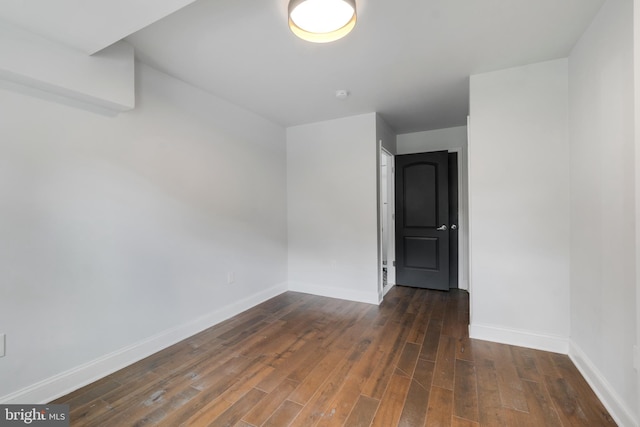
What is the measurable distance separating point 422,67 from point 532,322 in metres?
2.39

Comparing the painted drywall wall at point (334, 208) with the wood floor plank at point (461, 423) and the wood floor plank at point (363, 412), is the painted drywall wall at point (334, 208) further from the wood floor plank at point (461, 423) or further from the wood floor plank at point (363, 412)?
the wood floor plank at point (461, 423)

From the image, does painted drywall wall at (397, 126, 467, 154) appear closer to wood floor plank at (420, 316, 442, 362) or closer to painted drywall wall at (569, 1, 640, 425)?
painted drywall wall at (569, 1, 640, 425)

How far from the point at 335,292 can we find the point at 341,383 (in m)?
1.86

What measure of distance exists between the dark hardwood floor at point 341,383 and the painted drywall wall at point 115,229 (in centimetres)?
28

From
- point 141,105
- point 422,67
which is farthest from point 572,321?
point 141,105

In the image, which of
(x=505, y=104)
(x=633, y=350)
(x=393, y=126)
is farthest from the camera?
(x=393, y=126)

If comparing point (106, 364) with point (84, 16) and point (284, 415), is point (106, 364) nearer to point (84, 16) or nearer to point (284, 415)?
point (284, 415)

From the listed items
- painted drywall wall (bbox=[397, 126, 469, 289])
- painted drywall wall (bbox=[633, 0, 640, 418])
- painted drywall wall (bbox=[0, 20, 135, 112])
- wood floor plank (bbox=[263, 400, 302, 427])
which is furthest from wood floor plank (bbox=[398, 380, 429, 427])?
painted drywall wall (bbox=[0, 20, 135, 112])

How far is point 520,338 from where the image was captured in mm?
2367

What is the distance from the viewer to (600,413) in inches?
62.4

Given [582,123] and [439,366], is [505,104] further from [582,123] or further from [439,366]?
[439,366]

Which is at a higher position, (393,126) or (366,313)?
(393,126)

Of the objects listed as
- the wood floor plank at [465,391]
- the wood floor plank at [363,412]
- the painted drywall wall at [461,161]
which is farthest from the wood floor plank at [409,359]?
the painted drywall wall at [461,161]

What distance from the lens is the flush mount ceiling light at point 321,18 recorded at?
1.44 meters
